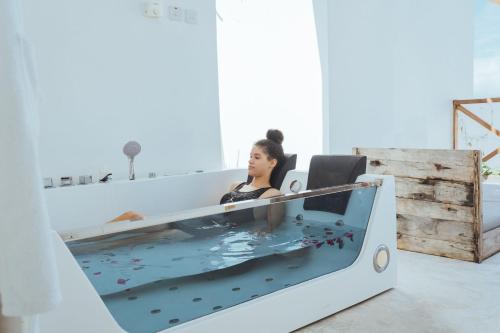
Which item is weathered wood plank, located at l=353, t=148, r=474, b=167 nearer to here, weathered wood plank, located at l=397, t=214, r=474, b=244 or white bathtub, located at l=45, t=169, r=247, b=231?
weathered wood plank, located at l=397, t=214, r=474, b=244

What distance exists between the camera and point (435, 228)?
8.59 feet

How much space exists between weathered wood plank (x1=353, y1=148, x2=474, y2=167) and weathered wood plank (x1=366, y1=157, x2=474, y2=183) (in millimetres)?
19

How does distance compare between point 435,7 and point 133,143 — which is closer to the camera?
point 133,143

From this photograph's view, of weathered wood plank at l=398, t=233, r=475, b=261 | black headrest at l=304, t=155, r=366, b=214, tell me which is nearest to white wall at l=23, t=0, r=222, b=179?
black headrest at l=304, t=155, r=366, b=214

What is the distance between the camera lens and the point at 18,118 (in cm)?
63

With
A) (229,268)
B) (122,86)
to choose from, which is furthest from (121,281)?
(122,86)

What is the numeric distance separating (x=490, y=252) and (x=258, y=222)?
1.71m

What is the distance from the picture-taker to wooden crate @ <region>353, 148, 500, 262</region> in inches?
96.6

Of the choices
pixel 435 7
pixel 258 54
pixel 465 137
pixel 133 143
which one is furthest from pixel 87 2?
pixel 465 137

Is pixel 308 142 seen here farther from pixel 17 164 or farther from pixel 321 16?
pixel 17 164

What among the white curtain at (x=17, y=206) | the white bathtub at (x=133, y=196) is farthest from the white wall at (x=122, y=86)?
the white curtain at (x=17, y=206)

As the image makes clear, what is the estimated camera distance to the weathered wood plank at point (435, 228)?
2.49m

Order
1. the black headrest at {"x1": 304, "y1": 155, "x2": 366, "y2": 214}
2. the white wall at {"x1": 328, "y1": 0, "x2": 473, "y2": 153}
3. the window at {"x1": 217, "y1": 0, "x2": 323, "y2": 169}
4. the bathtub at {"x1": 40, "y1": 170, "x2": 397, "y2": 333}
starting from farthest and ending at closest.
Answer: the white wall at {"x1": 328, "y1": 0, "x2": 473, "y2": 153}, the window at {"x1": 217, "y1": 0, "x2": 323, "y2": 169}, the black headrest at {"x1": 304, "y1": 155, "x2": 366, "y2": 214}, the bathtub at {"x1": 40, "y1": 170, "x2": 397, "y2": 333}

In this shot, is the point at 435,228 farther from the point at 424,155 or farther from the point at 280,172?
the point at 280,172
